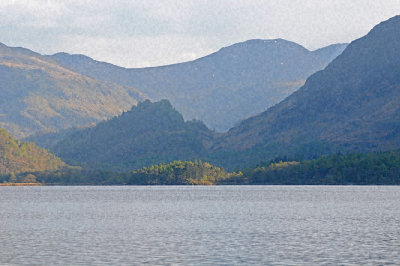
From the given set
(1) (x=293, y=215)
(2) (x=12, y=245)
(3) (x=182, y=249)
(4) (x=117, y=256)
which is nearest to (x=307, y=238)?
(3) (x=182, y=249)

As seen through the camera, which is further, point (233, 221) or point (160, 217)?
point (160, 217)

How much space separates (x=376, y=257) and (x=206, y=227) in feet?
176

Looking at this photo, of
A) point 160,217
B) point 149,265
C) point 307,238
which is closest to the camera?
point 149,265

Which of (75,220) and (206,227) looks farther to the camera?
(75,220)

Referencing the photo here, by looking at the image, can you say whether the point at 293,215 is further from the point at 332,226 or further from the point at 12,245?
the point at 12,245

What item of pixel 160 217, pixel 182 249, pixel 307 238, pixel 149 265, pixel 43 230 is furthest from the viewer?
pixel 160 217

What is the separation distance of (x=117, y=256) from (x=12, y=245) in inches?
843

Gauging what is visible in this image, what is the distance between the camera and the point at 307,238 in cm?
11712

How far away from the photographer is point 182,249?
102m

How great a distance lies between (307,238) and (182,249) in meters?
25.1

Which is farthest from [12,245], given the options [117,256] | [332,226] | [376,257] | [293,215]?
[293,215]

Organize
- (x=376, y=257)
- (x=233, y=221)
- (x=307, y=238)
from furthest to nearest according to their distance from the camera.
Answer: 1. (x=233, y=221)
2. (x=307, y=238)
3. (x=376, y=257)

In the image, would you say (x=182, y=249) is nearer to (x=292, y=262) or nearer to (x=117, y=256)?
(x=117, y=256)

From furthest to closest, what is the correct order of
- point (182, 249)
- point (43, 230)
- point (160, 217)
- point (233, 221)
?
point (160, 217), point (233, 221), point (43, 230), point (182, 249)
